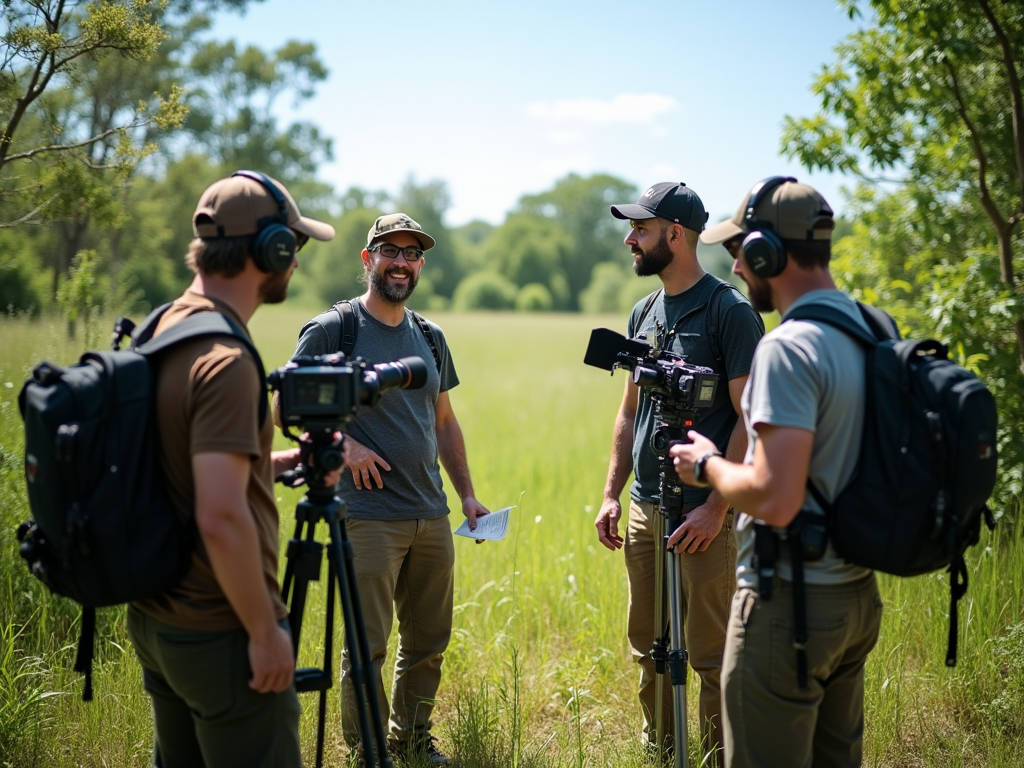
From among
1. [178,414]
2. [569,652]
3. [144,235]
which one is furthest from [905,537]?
[144,235]

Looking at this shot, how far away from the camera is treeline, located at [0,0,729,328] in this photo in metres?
4.33

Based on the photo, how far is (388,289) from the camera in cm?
376

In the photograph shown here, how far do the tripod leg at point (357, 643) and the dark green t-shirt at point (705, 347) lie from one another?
1508mm

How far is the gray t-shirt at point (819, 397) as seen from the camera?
216 cm

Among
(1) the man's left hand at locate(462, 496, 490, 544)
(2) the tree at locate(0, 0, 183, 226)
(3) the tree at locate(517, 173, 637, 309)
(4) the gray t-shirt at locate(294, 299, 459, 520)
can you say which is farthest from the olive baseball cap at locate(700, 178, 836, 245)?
(3) the tree at locate(517, 173, 637, 309)

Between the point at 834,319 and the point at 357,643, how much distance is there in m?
1.72

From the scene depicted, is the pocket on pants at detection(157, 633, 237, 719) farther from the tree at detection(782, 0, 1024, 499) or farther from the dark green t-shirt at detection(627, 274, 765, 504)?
the tree at detection(782, 0, 1024, 499)

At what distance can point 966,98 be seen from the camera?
595 cm

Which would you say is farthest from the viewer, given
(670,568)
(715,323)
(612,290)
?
(612,290)

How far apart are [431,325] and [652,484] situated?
4.28 ft

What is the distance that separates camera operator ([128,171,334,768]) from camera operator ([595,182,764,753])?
1.77 m

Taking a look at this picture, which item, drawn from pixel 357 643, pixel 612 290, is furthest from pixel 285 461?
pixel 612 290

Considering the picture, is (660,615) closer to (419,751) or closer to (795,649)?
(795,649)

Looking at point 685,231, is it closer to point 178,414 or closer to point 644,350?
point 644,350
